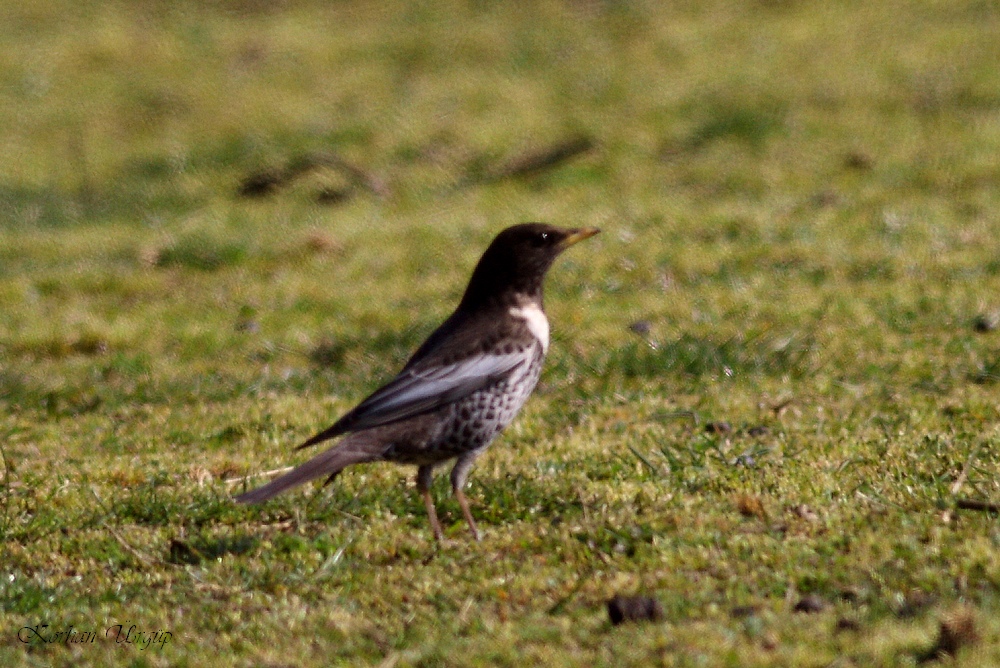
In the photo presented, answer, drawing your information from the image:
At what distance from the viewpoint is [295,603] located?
17.5 feet

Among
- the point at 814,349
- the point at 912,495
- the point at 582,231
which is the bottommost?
the point at 814,349

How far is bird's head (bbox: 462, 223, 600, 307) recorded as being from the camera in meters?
6.78

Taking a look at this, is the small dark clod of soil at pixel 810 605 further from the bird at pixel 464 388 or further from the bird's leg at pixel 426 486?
the bird's leg at pixel 426 486

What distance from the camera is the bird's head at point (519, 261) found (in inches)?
267

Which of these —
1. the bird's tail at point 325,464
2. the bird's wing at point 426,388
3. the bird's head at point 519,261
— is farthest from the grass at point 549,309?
the bird's head at point 519,261

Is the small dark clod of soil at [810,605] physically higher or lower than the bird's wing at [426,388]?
lower

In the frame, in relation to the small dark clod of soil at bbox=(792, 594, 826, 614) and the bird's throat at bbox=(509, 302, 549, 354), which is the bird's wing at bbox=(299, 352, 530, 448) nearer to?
the bird's throat at bbox=(509, 302, 549, 354)

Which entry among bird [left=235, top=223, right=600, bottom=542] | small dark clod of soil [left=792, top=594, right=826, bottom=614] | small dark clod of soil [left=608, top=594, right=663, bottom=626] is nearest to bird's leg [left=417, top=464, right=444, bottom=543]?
bird [left=235, top=223, right=600, bottom=542]

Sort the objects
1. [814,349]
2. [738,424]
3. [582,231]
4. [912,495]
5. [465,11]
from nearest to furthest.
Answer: [912,495] → [582,231] → [738,424] → [814,349] → [465,11]

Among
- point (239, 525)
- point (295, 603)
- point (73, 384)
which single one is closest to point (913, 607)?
point (295, 603)

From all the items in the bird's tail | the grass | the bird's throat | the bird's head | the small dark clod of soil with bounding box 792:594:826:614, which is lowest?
the grass

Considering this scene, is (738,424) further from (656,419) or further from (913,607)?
(913,607)

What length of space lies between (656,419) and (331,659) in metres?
3.74

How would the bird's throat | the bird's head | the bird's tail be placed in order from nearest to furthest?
the bird's tail, the bird's throat, the bird's head
